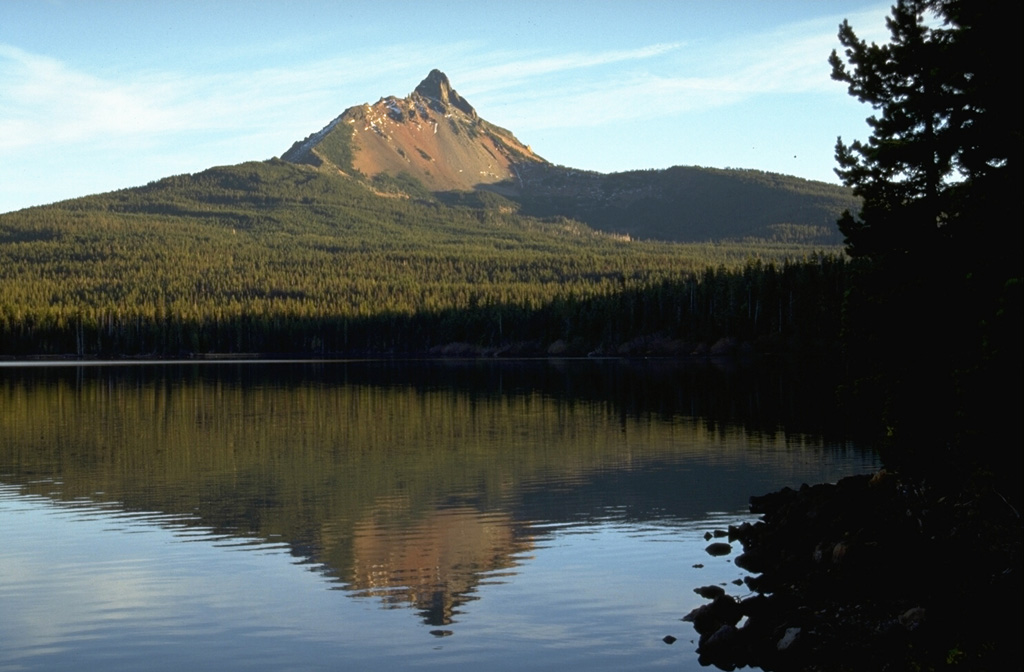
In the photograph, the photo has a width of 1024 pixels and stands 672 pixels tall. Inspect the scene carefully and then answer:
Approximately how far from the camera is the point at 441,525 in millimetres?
31594

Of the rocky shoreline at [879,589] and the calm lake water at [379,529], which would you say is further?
the calm lake water at [379,529]

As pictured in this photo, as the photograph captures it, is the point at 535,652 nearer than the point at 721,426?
→ Yes

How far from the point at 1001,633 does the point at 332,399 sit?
65.3m

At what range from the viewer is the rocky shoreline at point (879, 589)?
59.0 ft

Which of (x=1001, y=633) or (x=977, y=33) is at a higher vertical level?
(x=977, y=33)

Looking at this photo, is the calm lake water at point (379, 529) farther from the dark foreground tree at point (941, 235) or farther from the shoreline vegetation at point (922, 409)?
the dark foreground tree at point (941, 235)

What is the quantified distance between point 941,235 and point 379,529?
15.7 metres

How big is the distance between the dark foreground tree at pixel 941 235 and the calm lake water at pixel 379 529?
230 inches

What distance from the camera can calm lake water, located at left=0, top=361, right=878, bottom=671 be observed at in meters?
20.6

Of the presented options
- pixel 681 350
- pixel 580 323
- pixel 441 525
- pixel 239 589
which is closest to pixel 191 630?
pixel 239 589

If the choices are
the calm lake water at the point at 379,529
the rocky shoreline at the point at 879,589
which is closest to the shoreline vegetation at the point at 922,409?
the rocky shoreline at the point at 879,589

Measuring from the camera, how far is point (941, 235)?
89.8ft

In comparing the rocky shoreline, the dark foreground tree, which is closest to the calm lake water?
the rocky shoreline

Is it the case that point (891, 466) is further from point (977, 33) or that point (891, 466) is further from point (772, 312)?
point (772, 312)
